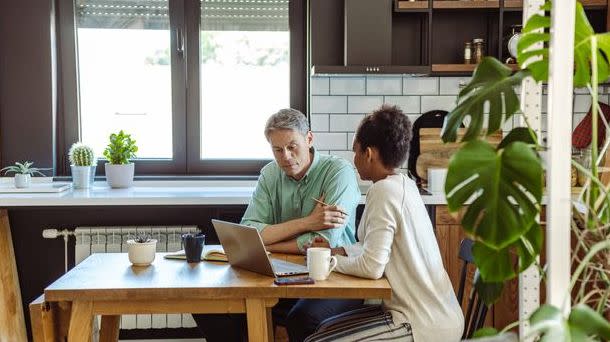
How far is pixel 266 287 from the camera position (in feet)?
7.23

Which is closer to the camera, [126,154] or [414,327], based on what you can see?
[414,327]

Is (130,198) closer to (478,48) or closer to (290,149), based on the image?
(290,149)

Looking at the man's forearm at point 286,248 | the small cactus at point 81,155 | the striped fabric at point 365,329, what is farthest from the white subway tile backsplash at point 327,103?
the striped fabric at point 365,329

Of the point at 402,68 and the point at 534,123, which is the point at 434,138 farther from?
the point at 534,123

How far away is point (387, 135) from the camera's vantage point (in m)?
2.54

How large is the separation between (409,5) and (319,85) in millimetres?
669

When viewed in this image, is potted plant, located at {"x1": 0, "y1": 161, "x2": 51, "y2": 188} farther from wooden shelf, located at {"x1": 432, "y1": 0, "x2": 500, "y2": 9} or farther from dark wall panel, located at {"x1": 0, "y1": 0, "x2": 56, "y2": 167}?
wooden shelf, located at {"x1": 432, "y1": 0, "x2": 500, "y2": 9}

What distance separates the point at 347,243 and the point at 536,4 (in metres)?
1.48

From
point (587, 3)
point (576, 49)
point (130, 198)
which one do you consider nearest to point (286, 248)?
point (130, 198)

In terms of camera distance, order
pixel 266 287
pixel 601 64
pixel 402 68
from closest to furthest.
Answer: pixel 601 64 → pixel 266 287 → pixel 402 68

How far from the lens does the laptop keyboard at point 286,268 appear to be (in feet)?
7.77

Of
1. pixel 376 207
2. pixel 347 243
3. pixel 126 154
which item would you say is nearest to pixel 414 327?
pixel 376 207

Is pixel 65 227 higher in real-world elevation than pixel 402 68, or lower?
lower

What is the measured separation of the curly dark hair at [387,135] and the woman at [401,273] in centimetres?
12
